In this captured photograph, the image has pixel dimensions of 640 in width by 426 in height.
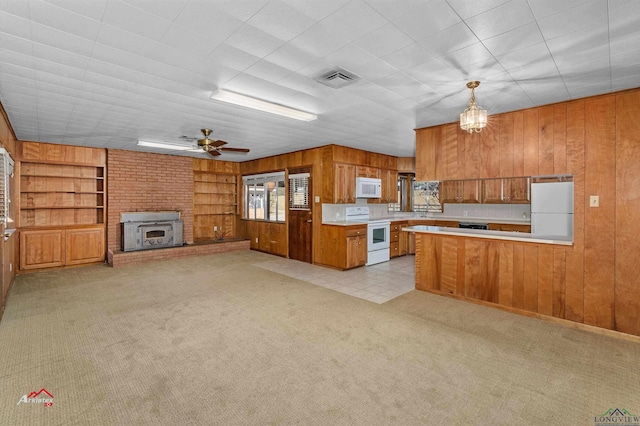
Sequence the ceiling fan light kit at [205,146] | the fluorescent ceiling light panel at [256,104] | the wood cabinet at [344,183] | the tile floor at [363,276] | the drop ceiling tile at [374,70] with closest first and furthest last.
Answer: the drop ceiling tile at [374,70] < the fluorescent ceiling light panel at [256,104] < the tile floor at [363,276] < the ceiling fan light kit at [205,146] < the wood cabinet at [344,183]

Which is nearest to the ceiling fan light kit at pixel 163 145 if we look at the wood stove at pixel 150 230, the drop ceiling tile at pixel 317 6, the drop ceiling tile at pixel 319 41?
the wood stove at pixel 150 230

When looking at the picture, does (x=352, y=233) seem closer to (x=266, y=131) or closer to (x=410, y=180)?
(x=266, y=131)

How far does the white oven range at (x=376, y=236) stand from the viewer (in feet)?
20.7

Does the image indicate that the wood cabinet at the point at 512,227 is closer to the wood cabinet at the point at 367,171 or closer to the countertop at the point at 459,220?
the countertop at the point at 459,220

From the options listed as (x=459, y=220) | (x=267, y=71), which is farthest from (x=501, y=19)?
(x=459, y=220)

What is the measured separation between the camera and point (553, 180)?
528cm

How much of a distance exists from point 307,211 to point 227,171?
3201mm

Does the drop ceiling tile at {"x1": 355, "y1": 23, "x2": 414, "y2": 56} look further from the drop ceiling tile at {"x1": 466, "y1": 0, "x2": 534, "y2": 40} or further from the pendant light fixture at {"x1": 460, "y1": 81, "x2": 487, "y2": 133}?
the pendant light fixture at {"x1": 460, "y1": 81, "x2": 487, "y2": 133}

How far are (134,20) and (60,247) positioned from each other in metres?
5.95

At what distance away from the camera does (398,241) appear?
7191 millimetres

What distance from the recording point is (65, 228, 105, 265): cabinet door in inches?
240

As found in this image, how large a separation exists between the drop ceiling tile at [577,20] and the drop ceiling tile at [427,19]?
59 cm

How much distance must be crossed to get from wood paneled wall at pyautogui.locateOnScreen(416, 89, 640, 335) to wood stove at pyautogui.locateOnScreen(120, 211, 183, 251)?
664cm

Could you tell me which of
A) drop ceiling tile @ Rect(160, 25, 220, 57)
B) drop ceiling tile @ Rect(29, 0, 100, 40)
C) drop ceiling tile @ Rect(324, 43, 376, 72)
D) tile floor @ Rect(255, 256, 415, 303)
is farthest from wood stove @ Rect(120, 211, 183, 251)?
drop ceiling tile @ Rect(324, 43, 376, 72)
